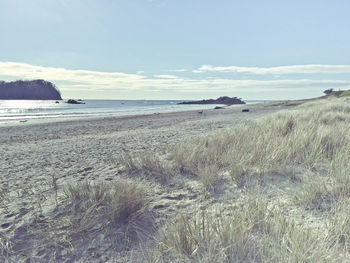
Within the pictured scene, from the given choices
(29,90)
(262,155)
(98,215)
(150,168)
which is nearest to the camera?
(98,215)

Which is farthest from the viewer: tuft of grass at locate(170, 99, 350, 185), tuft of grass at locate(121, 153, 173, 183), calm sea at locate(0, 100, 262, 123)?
calm sea at locate(0, 100, 262, 123)

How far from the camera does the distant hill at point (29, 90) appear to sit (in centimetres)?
12600

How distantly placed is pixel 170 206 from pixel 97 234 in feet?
3.31

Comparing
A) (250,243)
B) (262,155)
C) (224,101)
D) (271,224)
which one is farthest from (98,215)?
(224,101)

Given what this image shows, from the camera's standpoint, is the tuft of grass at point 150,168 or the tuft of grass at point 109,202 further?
the tuft of grass at point 150,168

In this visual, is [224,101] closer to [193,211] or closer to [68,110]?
[68,110]

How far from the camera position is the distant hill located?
126000mm

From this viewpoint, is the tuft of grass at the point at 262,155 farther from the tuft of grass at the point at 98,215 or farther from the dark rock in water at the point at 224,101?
the dark rock in water at the point at 224,101

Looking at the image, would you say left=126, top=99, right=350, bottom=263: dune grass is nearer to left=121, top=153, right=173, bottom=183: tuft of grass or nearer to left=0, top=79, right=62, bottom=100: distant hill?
left=121, top=153, right=173, bottom=183: tuft of grass

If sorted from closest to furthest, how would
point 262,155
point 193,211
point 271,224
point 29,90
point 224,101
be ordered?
point 271,224, point 193,211, point 262,155, point 224,101, point 29,90

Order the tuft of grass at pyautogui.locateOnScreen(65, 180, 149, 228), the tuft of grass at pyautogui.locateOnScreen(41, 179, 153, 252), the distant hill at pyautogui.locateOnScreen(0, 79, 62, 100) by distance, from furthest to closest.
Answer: the distant hill at pyautogui.locateOnScreen(0, 79, 62, 100)
the tuft of grass at pyautogui.locateOnScreen(65, 180, 149, 228)
the tuft of grass at pyautogui.locateOnScreen(41, 179, 153, 252)

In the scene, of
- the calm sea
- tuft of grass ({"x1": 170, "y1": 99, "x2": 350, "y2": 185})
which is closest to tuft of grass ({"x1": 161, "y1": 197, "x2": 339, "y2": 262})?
tuft of grass ({"x1": 170, "y1": 99, "x2": 350, "y2": 185})

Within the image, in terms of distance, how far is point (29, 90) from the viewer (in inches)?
5138

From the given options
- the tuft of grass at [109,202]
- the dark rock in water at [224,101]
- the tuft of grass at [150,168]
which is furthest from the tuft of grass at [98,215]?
the dark rock in water at [224,101]
